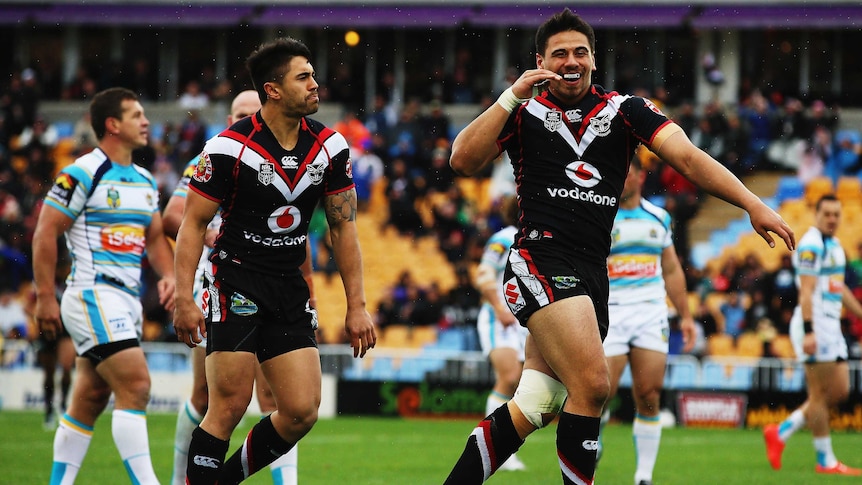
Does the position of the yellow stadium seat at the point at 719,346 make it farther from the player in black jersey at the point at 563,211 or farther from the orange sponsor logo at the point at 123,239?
the player in black jersey at the point at 563,211

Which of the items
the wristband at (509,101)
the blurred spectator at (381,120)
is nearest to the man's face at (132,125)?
the wristband at (509,101)

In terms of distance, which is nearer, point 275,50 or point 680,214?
point 275,50

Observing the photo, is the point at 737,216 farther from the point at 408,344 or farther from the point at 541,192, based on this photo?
the point at 541,192

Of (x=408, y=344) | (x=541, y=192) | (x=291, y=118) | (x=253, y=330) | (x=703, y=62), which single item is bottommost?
(x=408, y=344)

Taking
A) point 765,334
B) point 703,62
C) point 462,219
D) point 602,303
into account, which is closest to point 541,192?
point 602,303

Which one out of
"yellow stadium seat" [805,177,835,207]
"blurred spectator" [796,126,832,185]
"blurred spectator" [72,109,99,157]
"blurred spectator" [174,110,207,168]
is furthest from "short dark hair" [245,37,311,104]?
"blurred spectator" [796,126,832,185]

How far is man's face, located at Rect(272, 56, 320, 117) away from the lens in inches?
250

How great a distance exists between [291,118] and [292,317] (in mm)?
1066

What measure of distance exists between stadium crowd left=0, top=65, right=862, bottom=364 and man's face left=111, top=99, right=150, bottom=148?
1339 centimetres

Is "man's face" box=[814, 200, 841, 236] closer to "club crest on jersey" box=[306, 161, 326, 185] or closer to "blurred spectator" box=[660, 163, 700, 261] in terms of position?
"club crest on jersey" box=[306, 161, 326, 185]

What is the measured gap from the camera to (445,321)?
857 inches

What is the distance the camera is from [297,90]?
6.34 m

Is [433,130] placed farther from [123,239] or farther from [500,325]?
[123,239]

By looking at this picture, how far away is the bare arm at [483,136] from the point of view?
20.1 ft
